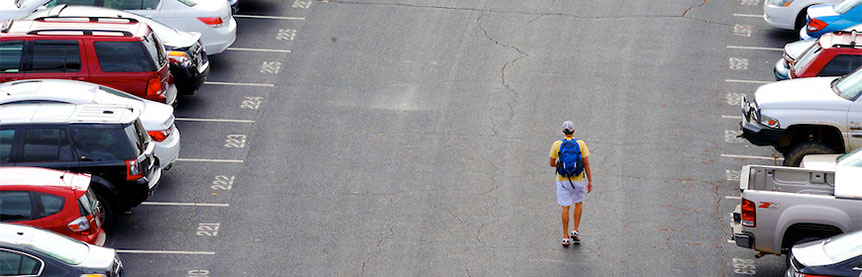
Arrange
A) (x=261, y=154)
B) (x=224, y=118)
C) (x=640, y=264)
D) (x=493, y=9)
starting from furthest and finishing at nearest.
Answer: (x=493, y=9), (x=224, y=118), (x=261, y=154), (x=640, y=264)

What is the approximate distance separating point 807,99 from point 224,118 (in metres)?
9.08

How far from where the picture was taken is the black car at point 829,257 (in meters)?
13.4

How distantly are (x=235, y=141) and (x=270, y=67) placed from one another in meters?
3.12

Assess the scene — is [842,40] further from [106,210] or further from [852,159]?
[106,210]

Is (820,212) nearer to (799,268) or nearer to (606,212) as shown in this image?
(799,268)

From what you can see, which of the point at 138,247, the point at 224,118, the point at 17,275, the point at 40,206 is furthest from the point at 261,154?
the point at 17,275

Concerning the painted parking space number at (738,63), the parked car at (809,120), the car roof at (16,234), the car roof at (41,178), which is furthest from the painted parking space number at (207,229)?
the painted parking space number at (738,63)

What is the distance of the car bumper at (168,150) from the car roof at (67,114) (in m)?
1.06

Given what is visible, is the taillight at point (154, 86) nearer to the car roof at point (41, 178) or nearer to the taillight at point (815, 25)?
the car roof at point (41, 178)

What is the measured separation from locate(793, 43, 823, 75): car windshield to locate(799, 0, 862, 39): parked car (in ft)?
8.04

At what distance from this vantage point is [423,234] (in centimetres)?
1664

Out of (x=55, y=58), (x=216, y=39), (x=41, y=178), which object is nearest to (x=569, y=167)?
(x=41, y=178)

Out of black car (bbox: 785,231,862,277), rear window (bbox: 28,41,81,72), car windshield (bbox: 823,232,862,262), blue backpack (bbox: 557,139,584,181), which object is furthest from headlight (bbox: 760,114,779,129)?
rear window (bbox: 28,41,81,72)

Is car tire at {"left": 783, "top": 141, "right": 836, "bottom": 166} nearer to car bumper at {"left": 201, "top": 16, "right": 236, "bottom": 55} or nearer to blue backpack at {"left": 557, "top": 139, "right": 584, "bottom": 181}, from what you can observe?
blue backpack at {"left": 557, "top": 139, "right": 584, "bottom": 181}
